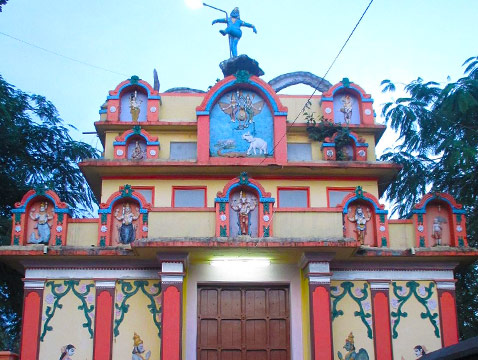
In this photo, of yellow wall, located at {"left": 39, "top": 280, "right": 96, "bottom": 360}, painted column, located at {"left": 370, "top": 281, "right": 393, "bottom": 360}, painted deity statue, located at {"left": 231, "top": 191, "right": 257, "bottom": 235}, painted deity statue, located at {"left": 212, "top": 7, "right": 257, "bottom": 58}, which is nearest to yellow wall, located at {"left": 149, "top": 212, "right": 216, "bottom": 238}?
painted deity statue, located at {"left": 231, "top": 191, "right": 257, "bottom": 235}

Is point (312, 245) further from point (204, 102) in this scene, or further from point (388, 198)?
point (388, 198)

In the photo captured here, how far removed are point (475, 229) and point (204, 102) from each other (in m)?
9.29

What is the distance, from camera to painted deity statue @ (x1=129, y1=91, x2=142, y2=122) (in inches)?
756

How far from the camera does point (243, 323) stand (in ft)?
52.2

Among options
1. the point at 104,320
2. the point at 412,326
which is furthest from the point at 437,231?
the point at 104,320

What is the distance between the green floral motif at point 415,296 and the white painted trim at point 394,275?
0.51 feet

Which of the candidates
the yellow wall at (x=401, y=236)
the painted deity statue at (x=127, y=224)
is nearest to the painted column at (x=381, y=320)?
the yellow wall at (x=401, y=236)

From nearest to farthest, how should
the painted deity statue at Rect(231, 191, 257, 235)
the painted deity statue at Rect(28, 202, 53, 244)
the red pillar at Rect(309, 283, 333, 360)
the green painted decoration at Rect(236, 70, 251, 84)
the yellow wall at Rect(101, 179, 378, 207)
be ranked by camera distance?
1. the red pillar at Rect(309, 283, 333, 360)
2. the painted deity statue at Rect(231, 191, 257, 235)
3. the painted deity statue at Rect(28, 202, 53, 244)
4. the yellow wall at Rect(101, 179, 378, 207)
5. the green painted decoration at Rect(236, 70, 251, 84)

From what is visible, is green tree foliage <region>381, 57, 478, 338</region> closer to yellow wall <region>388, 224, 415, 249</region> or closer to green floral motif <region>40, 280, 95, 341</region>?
yellow wall <region>388, 224, 415, 249</region>

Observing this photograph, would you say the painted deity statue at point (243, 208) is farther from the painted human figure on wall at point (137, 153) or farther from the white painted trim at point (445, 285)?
the white painted trim at point (445, 285)

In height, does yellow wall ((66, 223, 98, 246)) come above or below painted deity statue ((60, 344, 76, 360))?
above

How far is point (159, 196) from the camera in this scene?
18.0m

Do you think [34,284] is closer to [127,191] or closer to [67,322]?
[67,322]

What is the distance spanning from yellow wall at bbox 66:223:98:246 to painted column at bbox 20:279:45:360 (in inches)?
50.4
